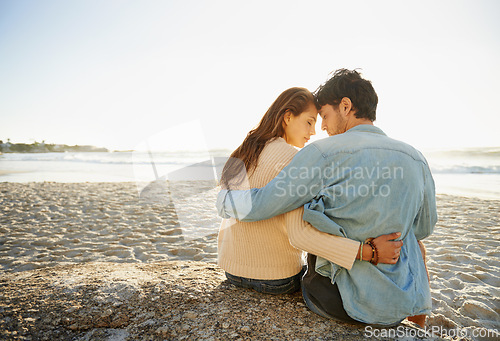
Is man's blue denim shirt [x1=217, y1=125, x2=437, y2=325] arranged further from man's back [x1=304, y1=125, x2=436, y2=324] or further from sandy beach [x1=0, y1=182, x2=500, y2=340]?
sandy beach [x1=0, y1=182, x2=500, y2=340]

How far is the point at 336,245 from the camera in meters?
1.36

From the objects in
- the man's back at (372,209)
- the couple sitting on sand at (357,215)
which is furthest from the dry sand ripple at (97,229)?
the man's back at (372,209)

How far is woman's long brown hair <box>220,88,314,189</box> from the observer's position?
179cm

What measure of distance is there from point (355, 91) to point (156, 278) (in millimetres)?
1812

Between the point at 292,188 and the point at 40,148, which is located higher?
the point at 40,148

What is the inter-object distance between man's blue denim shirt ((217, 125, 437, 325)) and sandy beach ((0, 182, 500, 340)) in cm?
29

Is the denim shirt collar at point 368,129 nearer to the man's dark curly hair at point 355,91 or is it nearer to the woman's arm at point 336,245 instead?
the man's dark curly hair at point 355,91

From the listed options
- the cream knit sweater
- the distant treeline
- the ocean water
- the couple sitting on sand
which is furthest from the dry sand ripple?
the distant treeline

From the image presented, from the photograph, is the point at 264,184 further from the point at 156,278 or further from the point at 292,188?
the point at 156,278

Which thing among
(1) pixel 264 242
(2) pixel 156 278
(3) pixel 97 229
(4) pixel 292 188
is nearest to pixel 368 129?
(4) pixel 292 188

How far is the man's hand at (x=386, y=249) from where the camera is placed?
134 centimetres

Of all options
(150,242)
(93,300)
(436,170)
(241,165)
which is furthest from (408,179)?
(436,170)

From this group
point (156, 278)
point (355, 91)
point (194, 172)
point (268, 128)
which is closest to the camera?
point (355, 91)

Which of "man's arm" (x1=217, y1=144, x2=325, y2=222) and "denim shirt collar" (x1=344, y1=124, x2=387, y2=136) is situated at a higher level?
"denim shirt collar" (x1=344, y1=124, x2=387, y2=136)
